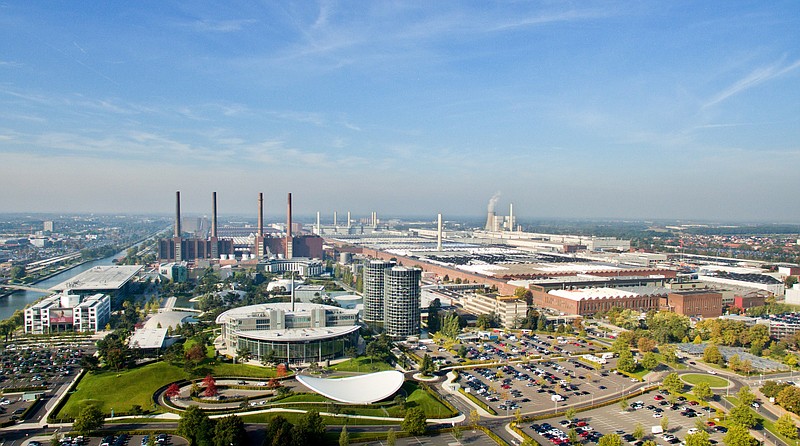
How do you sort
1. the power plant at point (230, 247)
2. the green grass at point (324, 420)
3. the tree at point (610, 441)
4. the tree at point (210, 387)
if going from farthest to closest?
the power plant at point (230, 247)
the tree at point (210, 387)
the green grass at point (324, 420)
the tree at point (610, 441)

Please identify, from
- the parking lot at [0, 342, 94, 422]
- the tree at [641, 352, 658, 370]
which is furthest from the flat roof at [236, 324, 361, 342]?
the tree at [641, 352, 658, 370]

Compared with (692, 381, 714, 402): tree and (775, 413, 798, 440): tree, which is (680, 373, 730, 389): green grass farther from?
(775, 413, 798, 440): tree

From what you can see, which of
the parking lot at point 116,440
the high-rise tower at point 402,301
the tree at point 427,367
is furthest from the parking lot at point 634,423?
the high-rise tower at point 402,301

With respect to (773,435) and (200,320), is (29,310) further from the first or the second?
(773,435)

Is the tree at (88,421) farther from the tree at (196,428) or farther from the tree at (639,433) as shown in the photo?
the tree at (639,433)

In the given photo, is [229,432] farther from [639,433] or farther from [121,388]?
[639,433]
